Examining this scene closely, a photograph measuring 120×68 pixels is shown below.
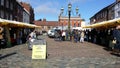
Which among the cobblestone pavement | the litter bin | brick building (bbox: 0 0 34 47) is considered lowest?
the cobblestone pavement

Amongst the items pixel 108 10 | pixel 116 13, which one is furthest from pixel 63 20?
pixel 116 13

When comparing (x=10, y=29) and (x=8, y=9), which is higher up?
(x=8, y=9)

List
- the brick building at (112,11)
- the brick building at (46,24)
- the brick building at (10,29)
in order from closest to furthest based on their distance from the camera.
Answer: the brick building at (10,29), the brick building at (112,11), the brick building at (46,24)

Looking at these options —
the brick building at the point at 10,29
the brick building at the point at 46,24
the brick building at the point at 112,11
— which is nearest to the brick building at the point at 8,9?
the brick building at the point at 10,29

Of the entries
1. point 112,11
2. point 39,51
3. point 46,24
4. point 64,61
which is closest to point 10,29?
point 39,51

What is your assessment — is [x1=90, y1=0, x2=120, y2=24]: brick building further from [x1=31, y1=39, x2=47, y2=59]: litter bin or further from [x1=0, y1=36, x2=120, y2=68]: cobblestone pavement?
[x1=31, y1=39, x2=47, y2=59]: litter bin

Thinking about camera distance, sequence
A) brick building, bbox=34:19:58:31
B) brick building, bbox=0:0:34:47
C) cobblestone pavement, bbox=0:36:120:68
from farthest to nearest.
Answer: brick building, bbox=34:19:58:31
brick building, bbox=0:0:34:47
cobblestone pavement, bbox=0:36:120:68

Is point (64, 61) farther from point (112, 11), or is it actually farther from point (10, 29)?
point (112, 11)

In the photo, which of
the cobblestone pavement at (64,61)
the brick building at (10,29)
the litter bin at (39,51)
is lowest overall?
the cobblestone pavement at (64,61)

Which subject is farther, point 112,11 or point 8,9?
point 112,11

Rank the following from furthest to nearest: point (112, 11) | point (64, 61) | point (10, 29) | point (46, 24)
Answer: point (46, 24) < point (112, 11) < point (10, 29) < point (64, 61)

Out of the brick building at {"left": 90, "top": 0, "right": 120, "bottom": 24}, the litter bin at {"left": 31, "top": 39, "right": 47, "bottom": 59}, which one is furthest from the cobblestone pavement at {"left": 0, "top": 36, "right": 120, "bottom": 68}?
the brick building at {"left": 90, "top": 0, "right": 120, "bottom": 24}

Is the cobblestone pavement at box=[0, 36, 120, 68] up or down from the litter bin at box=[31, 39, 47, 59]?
down

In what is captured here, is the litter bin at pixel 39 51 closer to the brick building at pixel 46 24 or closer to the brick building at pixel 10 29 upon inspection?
the brick building at pixel 10 29
